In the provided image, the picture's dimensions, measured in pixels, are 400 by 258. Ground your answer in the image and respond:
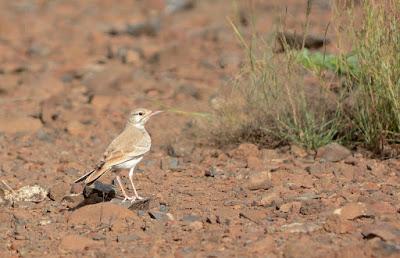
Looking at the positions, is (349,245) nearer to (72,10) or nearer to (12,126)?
(12,126)

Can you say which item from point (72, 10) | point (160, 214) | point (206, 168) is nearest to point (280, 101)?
point (206, 168)

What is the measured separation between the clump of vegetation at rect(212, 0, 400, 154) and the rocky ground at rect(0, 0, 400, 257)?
208mm

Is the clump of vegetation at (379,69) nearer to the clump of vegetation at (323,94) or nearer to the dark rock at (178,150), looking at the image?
the clump of vegetation at (323,94)

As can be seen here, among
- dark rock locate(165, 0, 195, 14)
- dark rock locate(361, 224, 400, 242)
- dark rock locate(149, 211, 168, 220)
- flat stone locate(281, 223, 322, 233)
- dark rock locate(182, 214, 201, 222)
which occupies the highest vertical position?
dark rock locate(361, 224, 400, 242)

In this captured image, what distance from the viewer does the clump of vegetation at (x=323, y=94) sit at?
23.1ft

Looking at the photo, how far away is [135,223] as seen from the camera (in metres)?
6.08

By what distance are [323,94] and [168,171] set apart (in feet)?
5.11

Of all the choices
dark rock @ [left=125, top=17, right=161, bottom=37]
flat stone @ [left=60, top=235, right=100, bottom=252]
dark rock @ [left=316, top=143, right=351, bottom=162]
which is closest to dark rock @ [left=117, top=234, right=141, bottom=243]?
flat stone @ [left=60, top=235, right=100, bottom=252]

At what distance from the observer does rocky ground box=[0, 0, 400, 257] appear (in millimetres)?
5633

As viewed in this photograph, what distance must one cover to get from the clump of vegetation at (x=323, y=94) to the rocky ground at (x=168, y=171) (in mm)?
208

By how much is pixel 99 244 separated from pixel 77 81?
5.93m

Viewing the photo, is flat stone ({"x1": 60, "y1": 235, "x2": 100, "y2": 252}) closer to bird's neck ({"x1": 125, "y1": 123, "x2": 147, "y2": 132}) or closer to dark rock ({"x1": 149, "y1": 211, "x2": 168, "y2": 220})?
dark rock ({"x1": 149, "y1": 211, "x2": 168, "y2": 220})

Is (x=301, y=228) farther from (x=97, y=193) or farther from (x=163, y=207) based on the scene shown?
(x=97, y=193)

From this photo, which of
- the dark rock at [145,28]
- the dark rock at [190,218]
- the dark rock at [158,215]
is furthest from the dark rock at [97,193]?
the dark rock at [145,28]
